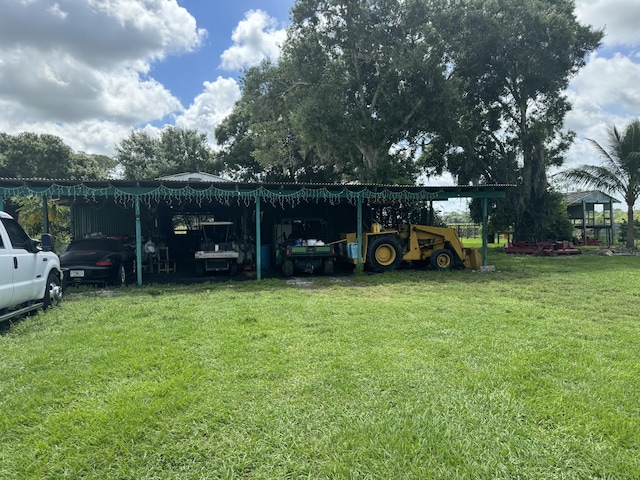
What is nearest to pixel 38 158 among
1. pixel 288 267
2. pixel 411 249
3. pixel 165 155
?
pixel 165 155

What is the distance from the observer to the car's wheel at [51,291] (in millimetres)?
6988

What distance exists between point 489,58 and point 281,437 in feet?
73.1

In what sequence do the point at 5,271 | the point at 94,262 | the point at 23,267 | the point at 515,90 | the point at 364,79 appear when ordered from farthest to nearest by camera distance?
the point at 515,90
the point at 364,79
the point at 94,262
the point at 23,267
the point at 5,271

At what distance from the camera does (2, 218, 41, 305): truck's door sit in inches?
231

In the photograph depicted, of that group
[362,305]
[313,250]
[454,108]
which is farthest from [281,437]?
[454,108]

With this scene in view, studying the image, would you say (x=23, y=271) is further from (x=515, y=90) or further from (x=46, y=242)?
(x=515, y=90)

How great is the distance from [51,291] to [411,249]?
9849 mm

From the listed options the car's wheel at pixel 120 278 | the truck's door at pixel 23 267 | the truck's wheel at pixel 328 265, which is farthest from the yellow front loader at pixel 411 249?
the truck's door at pixel 23 267

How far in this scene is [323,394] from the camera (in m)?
3.45

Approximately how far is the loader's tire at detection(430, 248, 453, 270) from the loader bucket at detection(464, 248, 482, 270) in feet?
2.49

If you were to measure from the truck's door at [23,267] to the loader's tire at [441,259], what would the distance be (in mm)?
10548

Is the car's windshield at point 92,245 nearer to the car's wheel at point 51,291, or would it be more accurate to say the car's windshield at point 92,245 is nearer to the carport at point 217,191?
the carport at point 217,191

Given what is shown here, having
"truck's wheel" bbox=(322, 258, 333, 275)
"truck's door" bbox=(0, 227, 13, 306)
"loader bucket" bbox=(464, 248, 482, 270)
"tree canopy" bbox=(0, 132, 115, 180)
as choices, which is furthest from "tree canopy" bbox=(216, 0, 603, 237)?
"tree canopy" bbox=(0, 132, 115, 180)

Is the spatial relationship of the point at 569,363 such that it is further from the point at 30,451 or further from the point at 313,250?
the point at 313,250
